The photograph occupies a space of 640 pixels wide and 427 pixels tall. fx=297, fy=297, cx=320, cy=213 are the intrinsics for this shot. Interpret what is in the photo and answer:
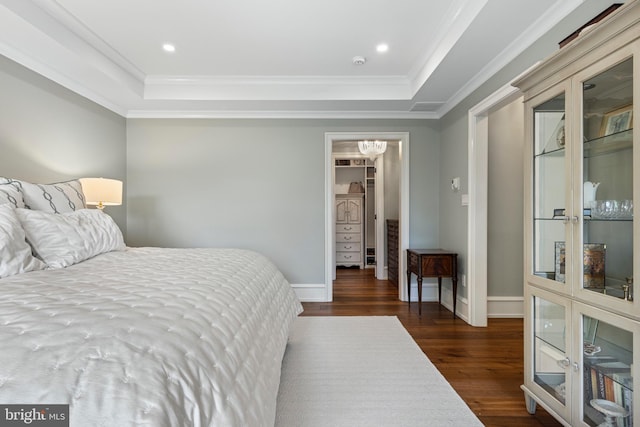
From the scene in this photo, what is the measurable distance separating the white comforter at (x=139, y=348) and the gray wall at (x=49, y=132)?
1.68 m

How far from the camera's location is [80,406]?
24.7 inches

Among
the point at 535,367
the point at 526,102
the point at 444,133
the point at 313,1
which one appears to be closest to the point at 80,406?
the point at 535,367

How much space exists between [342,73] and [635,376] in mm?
3094

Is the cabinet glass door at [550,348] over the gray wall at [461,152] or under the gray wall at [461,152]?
under

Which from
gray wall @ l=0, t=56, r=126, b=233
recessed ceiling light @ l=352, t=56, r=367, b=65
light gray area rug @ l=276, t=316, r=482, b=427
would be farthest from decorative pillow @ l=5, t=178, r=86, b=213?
recessed ceiling light @ l=352, t=56, r=367, b=65

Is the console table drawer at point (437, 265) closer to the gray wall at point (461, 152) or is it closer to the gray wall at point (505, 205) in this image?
the gray wall at point (461, 152)

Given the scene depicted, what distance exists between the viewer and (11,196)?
1.76 m

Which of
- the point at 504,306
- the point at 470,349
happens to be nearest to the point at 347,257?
the point at 504,306

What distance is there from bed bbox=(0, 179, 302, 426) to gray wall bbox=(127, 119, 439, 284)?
2.06 m

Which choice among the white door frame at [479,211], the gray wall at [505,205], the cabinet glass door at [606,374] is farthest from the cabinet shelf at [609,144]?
the gray wall at [505,205]

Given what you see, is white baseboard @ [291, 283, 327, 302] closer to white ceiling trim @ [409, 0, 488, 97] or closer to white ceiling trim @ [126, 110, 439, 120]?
white ceiling trim @ [126, 110, 439, 120]

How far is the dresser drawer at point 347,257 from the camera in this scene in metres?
6.41

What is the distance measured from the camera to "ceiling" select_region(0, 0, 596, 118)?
2.12 metres

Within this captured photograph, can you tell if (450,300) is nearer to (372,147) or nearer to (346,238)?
(372,147)
